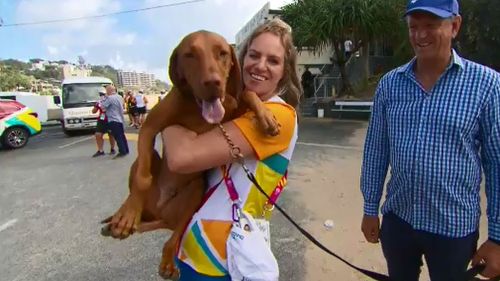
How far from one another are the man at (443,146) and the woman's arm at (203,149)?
848 millimetres

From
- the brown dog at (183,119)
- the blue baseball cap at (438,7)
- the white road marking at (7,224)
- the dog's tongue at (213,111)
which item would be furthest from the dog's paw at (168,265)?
the white road marking at (7,224)

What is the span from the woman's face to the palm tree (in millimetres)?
17095

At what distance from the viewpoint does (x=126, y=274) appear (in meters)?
3.80

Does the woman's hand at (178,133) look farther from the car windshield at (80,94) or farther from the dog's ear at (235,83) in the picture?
the car windshield at (80,94)

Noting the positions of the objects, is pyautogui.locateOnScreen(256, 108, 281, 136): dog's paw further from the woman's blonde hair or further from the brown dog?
the woman's blonde hair

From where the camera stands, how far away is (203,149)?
5.05 feet

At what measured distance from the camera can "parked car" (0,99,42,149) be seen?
13257mm

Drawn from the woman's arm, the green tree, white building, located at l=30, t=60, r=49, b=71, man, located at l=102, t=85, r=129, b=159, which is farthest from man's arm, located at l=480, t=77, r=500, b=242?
white building, located at l=30, t=60, r=49, b=71

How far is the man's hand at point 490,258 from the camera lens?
1.90 metres

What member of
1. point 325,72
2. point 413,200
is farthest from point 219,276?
point 325,72

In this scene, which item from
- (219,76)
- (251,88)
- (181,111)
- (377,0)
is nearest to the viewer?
(219,76)

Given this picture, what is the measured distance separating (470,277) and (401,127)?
0.76m

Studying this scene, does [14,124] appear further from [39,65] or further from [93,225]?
[39,65]

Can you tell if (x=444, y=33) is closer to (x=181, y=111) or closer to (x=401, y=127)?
(x=401, y=127)
